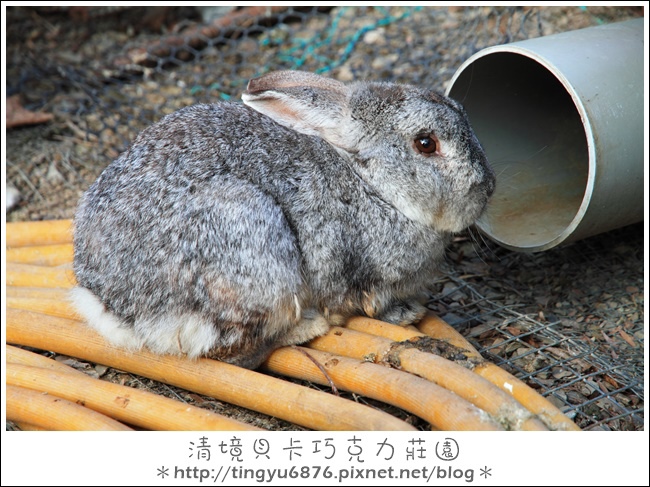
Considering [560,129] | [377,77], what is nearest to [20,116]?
[377,77]

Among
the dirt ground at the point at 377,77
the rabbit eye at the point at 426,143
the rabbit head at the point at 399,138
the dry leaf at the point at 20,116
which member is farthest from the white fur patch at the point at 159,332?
the dry leaf at the point at 20,116

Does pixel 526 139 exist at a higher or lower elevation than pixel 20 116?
higher

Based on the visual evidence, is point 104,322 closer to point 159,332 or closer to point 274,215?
point 159,332

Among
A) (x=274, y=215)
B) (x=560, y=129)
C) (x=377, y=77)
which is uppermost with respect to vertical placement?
(x=274, y=215)

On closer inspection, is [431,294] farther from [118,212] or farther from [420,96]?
[118,212]

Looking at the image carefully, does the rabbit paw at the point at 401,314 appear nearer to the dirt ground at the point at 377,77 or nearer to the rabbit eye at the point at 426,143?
the dirt ground at the point at 377,77

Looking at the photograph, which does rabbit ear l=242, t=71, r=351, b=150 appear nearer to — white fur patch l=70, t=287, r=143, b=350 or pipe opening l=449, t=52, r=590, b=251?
pipe opening l=449, t=52, r=590, b=251

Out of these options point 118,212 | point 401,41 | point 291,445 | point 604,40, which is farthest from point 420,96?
point 401,41

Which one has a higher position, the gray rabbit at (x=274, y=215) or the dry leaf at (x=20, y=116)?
the gray rabbit at (x=274, y=215)
